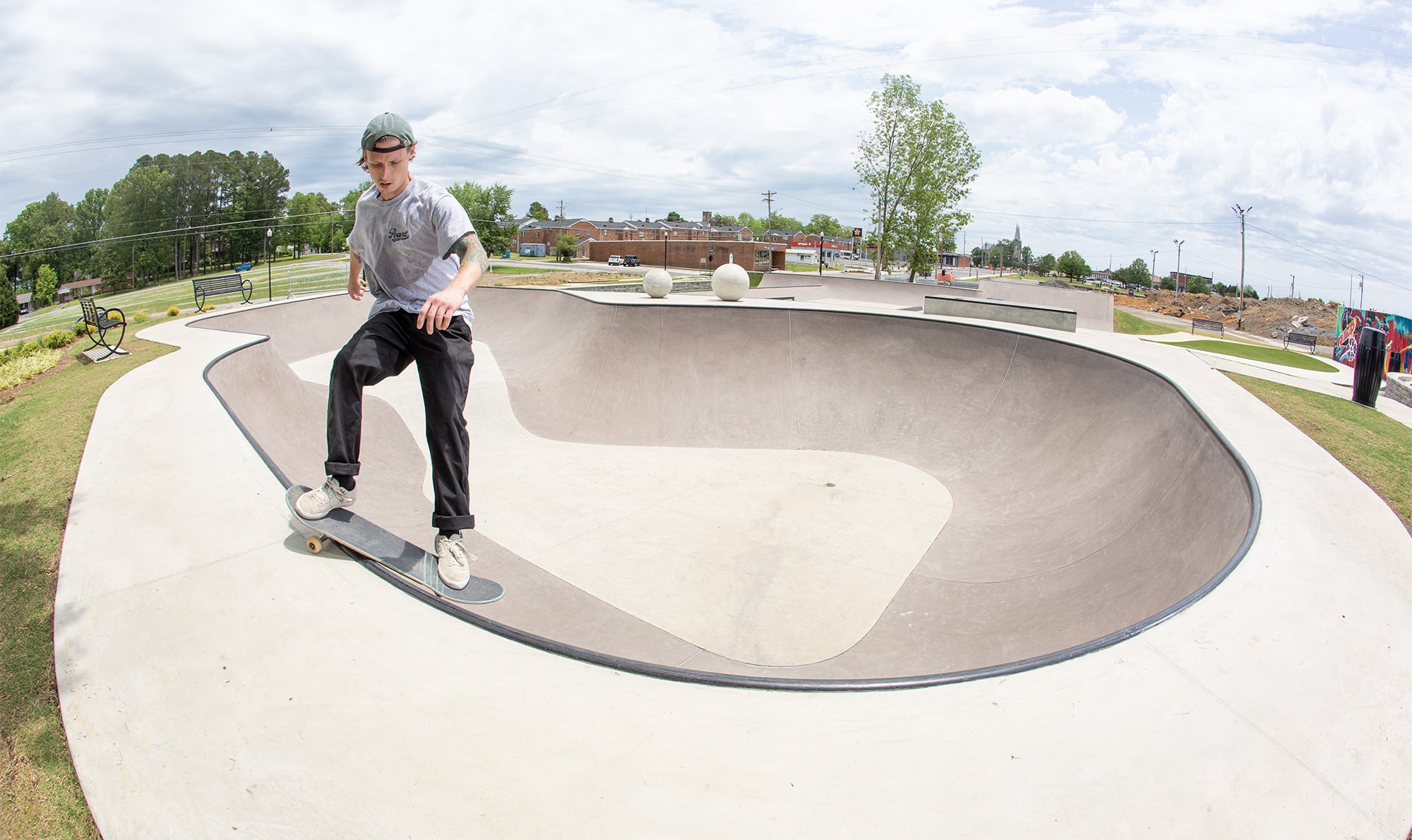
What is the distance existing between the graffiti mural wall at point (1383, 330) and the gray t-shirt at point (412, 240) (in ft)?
55.5

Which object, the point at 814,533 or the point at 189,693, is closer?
the point at 189,693

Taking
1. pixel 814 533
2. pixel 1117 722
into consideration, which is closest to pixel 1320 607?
pixel 1117 722

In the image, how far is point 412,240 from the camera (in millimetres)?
3000

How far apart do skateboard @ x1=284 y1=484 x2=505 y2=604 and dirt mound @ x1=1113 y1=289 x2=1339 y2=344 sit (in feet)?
149

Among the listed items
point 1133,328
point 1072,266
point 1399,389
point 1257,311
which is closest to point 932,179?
point 1133,328

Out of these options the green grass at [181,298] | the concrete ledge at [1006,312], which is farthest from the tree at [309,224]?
the concrete ledge at [1006,312]

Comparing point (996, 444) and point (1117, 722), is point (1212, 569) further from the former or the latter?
point (996, 444)

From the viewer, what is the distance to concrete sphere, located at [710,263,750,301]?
16.1 metres

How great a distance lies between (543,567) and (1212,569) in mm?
5375

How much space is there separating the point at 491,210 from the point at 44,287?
139 feet

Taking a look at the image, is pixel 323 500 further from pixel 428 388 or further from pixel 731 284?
pixel 731 284

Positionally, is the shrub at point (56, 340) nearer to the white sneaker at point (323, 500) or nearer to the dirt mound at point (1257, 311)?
the white sneaker at point (323, 500)

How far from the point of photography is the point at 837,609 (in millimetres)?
5664

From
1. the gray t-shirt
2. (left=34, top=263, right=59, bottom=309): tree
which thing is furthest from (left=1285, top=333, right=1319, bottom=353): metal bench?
(left=34, top=263, right=59, bottom=309): tree
